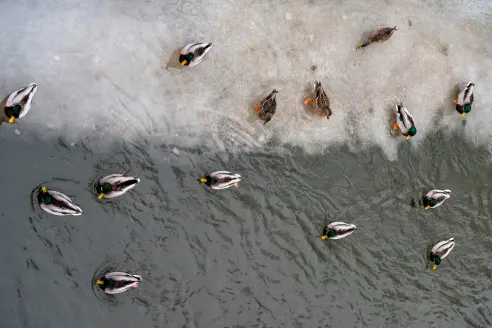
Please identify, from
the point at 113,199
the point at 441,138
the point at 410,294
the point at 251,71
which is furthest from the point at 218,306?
the point at 441,138

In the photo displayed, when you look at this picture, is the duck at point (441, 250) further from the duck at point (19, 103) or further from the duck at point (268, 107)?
the duck at point (19, 103)

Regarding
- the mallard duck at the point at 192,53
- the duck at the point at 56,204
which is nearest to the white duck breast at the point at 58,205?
the duck at the point at 56,204

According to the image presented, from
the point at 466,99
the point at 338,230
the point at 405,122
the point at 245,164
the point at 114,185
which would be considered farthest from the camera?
the point at 466,99

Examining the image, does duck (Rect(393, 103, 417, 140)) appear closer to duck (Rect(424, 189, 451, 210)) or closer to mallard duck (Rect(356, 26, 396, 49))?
duck (Rect(424, 189, 451, 210))

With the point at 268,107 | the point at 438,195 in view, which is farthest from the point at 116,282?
the point at 438,195

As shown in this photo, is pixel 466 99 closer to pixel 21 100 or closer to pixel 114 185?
pixel 114 185
